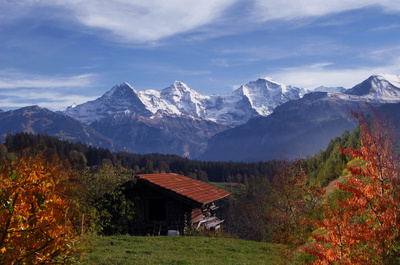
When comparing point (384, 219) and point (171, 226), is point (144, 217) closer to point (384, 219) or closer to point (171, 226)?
point (171, 226)

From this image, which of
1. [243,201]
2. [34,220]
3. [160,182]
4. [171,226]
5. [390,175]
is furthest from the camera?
[243,201]

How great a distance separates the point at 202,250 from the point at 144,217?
977 cm

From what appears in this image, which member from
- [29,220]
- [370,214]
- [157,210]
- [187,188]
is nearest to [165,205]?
[157,210]

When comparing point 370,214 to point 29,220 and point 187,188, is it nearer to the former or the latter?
point 29,220

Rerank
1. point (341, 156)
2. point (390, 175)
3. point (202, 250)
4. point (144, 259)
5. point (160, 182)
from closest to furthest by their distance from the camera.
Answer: point (390, 175) < point (144, 259) < point (202, 250) < point (160, 182) < point (341, 156)

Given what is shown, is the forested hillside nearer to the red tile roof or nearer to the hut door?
the red tile roof

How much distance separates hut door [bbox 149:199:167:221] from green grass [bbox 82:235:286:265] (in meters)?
6.88

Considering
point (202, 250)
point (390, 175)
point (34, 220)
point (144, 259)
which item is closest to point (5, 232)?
point (34, 220)

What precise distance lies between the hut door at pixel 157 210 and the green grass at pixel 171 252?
6.88 meters

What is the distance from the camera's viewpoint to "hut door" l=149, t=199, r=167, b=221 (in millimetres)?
29453

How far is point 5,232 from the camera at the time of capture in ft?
14.1

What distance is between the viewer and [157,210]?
98.7 ft

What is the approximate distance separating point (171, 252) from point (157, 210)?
12.0m

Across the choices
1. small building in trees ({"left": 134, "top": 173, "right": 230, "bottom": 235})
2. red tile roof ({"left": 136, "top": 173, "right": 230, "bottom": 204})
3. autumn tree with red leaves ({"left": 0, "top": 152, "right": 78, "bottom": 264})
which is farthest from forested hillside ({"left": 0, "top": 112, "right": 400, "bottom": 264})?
red tile roof ({"left": 136, "top": 173, "right": 230, "bottom": 204})
